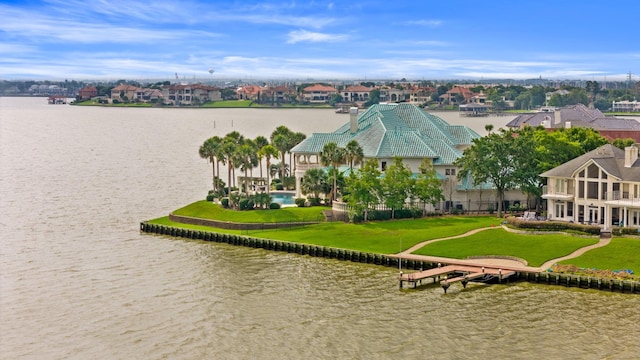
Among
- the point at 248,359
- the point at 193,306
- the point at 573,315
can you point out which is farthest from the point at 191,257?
the point at 573,315

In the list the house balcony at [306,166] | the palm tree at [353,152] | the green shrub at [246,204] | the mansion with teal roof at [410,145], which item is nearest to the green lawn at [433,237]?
the green shrub at [246,204]

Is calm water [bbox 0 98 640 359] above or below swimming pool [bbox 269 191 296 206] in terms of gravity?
below

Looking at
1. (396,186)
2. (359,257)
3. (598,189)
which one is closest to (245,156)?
(396,186)

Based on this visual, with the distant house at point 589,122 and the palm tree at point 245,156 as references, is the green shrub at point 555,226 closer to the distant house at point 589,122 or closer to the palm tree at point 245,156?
the palm tree at point 245,156

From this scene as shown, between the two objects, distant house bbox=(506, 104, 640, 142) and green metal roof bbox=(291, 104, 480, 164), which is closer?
green metal roof bbox=(291, 104, 480, 164)

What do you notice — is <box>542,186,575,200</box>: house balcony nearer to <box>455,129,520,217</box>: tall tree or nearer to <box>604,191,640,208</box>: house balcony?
<box>604,191,640,208</box>: house balcony

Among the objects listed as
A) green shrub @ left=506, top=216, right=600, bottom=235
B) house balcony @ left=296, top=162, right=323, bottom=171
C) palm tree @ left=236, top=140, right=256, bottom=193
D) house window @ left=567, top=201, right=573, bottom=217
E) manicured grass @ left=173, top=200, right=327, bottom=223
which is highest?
palm tree @ left=236, top=140, right=256, bottom=193

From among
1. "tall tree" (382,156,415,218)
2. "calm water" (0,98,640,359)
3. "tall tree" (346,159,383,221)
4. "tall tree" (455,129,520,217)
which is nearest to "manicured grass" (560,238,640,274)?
"calm water" (0,98,640,359)

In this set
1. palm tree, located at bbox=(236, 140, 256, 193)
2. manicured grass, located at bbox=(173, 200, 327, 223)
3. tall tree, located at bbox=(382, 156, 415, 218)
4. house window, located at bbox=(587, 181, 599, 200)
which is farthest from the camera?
palm tree, located at bbox=(236, 140, 256, 193)
